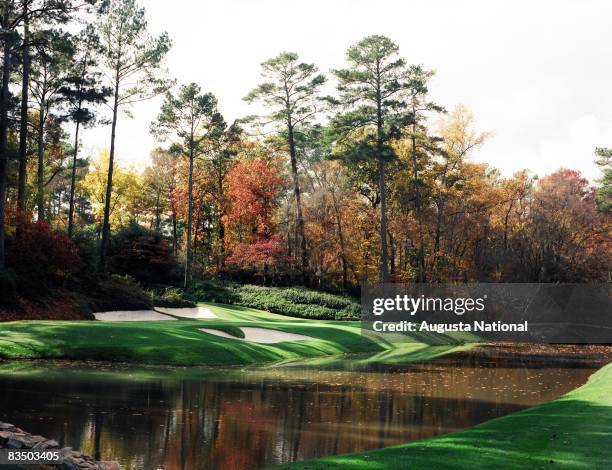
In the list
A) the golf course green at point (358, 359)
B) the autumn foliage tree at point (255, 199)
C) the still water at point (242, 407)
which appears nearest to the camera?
the golf course green at point (358, 359)

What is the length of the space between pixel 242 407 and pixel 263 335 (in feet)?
50.6

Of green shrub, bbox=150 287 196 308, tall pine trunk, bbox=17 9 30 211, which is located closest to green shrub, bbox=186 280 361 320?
green shrub, bbox=150 287 196 308

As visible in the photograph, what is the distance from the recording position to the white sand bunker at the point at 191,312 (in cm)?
3775

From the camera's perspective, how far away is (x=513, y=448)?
33.1 feet

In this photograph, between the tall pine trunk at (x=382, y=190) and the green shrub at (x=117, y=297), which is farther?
the tall pine trunk at (x=382, y=190)

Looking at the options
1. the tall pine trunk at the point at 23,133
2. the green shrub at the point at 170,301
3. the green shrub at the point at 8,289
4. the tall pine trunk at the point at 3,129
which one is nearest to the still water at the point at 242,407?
the green shrub at the point at 8,289

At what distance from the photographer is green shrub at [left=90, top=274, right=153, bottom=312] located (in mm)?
32950

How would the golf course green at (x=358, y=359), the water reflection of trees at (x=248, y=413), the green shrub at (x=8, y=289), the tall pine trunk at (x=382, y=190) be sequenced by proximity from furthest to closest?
the tall pine trunk at (x=382, y=190)
the green shrub at (x=8, y=289)
the water reflection of trees at (x=248, y=413)
the golf course green at (x=358, y=359)

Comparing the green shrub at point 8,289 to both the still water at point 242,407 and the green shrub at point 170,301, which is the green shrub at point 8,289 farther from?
the green shrub at point 170,301

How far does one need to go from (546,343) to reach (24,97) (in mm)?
34526

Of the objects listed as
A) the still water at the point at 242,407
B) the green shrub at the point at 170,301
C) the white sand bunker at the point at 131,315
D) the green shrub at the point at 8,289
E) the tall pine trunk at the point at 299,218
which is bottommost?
the still water at the point at 242,407

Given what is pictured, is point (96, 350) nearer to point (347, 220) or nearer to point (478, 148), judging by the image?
point (347, 220)

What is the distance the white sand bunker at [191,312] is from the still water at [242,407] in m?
17.0

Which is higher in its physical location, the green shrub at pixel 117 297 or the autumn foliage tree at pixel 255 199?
the autumn foliage tree at pixel 255 199
